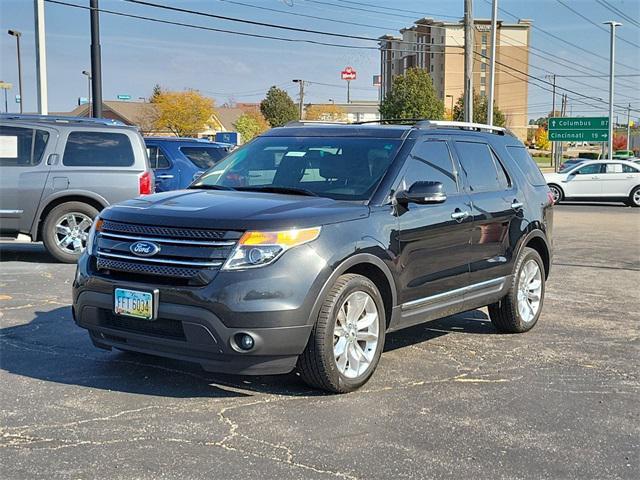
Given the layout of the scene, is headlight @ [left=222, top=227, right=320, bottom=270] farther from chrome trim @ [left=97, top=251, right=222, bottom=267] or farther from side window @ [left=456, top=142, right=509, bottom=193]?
side window @ [left=456, top=142, right=509, bottom=193]

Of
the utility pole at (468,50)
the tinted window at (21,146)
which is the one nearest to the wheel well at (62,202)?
the tinted window at (21,146)

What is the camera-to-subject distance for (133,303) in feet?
15.3

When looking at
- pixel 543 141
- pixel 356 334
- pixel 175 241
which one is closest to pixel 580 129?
pixel 356 334

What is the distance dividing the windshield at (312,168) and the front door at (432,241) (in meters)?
0.26

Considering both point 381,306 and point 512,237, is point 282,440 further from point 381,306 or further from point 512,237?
point 512,237

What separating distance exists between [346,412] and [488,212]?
253 cm

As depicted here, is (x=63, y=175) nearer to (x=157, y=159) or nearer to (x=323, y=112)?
(x=157, y=159)

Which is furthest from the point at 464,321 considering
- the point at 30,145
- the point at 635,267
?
the point at 30,145

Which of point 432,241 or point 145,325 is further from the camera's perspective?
point 432,241

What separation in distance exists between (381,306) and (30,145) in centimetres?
709

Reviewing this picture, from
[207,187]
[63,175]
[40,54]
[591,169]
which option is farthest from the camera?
[591,169]

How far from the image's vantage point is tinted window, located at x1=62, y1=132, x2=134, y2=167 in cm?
1063

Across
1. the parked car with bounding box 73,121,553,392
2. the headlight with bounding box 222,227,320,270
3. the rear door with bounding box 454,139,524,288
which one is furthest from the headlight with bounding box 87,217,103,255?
the rear door with bounding box 454,139,524,288

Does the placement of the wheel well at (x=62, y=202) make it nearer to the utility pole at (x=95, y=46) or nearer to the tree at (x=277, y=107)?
the utility pole at (x=95, y=46)
